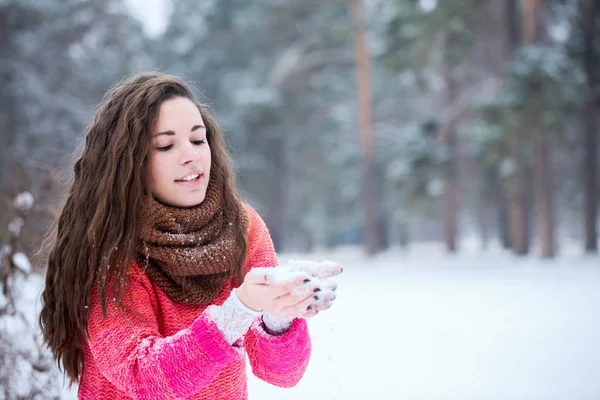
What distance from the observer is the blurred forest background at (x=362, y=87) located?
11953mm

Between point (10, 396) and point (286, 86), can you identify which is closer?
point (10, 396)

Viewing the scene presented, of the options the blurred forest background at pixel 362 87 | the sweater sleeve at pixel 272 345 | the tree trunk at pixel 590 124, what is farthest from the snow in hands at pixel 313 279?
the tree trunk at pixel 590 124

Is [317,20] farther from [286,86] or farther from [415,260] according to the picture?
[415,260]

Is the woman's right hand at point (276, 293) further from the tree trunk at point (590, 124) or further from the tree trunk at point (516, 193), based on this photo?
the tree trunk at point (590, 124)

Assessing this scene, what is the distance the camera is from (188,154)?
150 cm

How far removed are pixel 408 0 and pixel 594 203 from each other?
6.88 metres

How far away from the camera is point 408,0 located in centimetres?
1346

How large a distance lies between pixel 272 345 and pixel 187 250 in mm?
342

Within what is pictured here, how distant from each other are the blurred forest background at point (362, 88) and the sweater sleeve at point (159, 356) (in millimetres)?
6982

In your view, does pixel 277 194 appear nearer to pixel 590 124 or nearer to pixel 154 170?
pixel 590 124

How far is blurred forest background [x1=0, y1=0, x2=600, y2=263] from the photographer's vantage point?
1196cm

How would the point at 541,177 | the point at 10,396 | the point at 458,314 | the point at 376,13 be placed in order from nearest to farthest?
the point at 10,396 → the point at 458,314 → the point at 541,177 → the point at 376,13

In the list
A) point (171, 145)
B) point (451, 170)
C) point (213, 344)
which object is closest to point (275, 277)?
point (213, 344)

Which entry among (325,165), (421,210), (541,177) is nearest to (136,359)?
(541,177)
